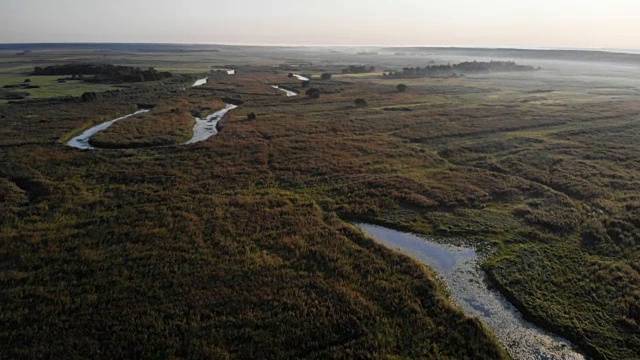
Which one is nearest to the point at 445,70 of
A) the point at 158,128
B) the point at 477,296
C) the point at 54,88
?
the point at 54,88

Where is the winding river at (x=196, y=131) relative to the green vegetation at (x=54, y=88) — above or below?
below

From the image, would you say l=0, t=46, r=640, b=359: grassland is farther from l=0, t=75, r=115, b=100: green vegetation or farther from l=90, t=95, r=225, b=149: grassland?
l=0, t=75, r=115, b=100: green vegetation

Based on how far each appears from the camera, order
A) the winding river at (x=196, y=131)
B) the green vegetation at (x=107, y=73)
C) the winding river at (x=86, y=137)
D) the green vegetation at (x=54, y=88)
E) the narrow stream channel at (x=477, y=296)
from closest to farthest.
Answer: the narrow stream channel at (x=477, y=296), the winding river at (x=86, y=137), the winding river at (x=196, y=131), the green vegetation at (x=54, y=88), the green vegetation at (x=107, y=73)

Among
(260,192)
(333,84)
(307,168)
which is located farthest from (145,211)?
(333,84)

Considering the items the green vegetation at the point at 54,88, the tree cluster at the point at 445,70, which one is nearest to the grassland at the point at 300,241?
the green vegetation at the point at 54,88

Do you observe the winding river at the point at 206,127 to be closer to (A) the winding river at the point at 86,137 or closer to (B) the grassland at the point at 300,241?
(B) the grassland at the point at 300,241
